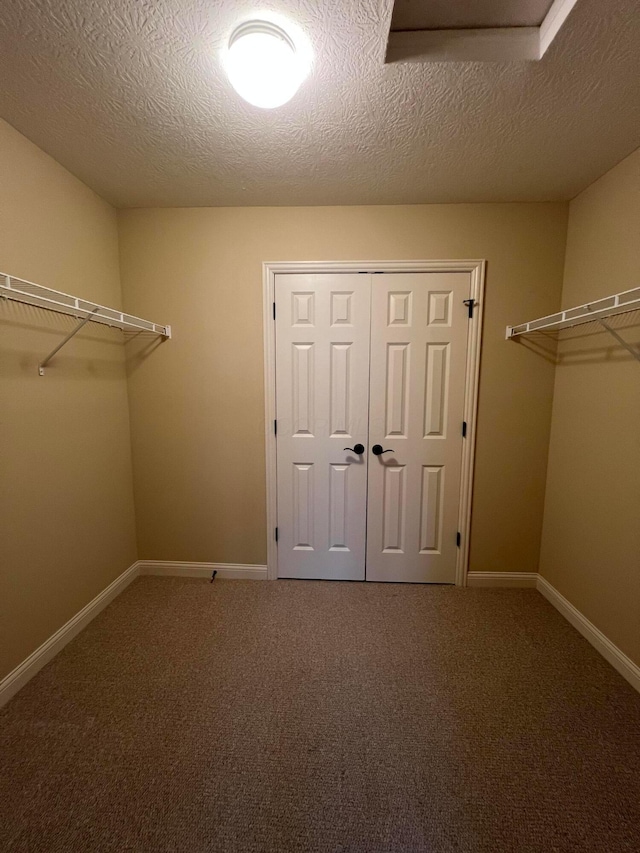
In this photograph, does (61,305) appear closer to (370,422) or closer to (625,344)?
(370,422)

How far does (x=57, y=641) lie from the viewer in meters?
1.66

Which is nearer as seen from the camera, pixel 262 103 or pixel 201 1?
pixel 201 1

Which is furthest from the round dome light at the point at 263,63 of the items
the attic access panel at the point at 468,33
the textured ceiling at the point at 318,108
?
the attic access panel at the point at 468,33

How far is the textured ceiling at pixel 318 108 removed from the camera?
3.20 feet

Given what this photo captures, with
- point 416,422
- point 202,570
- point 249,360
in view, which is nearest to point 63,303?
point 249,360

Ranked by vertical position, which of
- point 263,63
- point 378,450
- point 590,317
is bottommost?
point 378,450

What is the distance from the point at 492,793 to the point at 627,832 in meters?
0.40

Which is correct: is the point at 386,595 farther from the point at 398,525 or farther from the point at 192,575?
the point at 192,575

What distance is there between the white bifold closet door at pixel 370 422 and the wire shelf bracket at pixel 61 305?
2.78 ft

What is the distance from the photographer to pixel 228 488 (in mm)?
2248

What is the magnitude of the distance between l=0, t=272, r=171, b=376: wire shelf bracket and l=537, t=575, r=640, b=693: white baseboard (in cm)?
303

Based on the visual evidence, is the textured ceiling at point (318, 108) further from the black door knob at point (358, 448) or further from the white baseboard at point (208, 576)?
the white baseboard at point (208, 576)

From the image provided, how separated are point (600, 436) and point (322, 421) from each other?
1.57 m

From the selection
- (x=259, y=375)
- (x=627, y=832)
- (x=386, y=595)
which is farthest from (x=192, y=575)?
(x=627, y=832)
